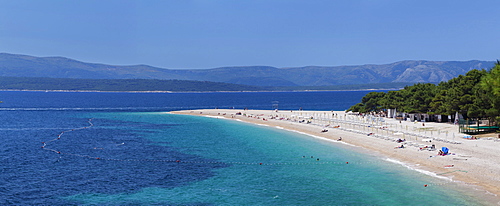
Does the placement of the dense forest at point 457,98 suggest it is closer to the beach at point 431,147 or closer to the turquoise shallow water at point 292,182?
the beach at point 431,147

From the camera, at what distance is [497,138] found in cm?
5803

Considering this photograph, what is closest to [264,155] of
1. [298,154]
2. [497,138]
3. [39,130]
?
[298,154]

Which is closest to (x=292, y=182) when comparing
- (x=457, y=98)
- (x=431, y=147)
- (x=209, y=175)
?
(x=209, y=175)

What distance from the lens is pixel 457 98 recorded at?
7594 cm

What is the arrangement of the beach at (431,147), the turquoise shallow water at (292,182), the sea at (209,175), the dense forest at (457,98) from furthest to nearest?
1. the dense forest at (457,98)
2. the beach at (431,147)
3. the sea at (209,175)
4. the turquoise shallow water at (292,182)

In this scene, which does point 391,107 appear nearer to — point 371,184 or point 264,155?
point 264,155

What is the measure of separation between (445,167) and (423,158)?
16.5 ft

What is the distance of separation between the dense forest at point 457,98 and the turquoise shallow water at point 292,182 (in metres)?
23.1

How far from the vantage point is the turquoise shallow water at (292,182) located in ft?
112

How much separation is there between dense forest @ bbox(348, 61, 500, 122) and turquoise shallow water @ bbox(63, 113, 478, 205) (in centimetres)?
2311

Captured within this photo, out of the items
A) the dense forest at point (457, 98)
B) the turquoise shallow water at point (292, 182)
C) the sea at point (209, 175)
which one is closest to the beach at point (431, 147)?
the sea at point (209, 175)

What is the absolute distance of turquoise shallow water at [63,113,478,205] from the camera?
34062 mm

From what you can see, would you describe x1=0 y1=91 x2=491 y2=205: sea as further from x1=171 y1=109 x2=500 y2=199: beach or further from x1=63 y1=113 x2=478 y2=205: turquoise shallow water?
x1=171 y1=109 x2=500 y2=199: beach

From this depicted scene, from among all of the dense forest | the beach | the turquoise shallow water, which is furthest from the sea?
the dense forest
